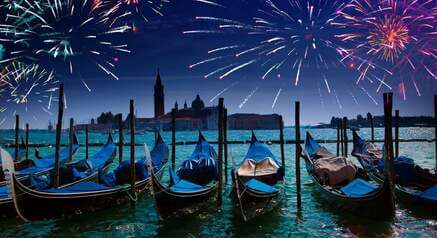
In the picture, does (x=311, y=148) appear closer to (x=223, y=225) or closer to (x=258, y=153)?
(x=258, y=153)

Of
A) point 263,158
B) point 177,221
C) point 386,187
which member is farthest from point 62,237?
point 263,158

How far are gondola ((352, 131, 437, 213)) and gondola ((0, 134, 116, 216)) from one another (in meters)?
10.4

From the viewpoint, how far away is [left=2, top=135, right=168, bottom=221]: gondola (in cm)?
933

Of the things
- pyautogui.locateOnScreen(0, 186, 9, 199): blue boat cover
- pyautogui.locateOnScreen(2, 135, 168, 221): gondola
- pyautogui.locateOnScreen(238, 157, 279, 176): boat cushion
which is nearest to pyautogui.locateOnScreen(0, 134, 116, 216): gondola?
pyautogui.locateOnScreen(0, 186, 9, 199): blue boat cover

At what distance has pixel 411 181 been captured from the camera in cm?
1307

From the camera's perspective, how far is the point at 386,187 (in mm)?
9461

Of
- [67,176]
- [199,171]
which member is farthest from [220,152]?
[67,176]

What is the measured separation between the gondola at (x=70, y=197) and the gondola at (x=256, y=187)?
13.1 feet

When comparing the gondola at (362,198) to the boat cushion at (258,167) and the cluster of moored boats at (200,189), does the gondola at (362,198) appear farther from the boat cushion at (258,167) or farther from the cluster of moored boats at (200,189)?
the boat cushion at (258,167)

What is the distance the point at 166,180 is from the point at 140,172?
205 inches

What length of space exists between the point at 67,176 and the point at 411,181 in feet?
40.2

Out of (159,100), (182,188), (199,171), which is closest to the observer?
(182,188)

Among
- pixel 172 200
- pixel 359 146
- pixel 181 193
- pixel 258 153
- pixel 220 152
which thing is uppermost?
pixel 220 152

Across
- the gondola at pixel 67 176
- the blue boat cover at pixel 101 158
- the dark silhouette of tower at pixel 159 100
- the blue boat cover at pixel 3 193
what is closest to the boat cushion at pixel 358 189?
the gondola at pixel 67 176
